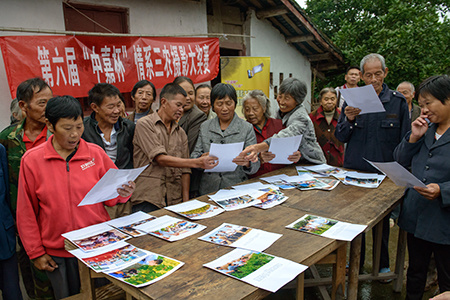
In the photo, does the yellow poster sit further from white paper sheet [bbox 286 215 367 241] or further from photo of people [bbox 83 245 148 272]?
photo of people [bbox 83 245 148 272]

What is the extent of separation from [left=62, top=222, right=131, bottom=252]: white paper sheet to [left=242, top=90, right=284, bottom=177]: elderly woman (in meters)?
1.52

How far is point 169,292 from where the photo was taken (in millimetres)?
1246

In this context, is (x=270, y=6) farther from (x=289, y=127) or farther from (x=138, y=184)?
(x=138, y=184)

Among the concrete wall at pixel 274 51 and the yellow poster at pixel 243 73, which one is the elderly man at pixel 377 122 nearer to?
the yellow poster at pixel 243 73

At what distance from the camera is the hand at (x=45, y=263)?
1841mm

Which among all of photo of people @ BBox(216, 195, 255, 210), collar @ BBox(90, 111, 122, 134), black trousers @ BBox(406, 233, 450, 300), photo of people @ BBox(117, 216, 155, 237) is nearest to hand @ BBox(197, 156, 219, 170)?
photo of people @ BBox(216, 195, 255, 210)

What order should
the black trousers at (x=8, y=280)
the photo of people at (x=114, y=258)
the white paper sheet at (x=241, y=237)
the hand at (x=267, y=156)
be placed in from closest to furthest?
the photo of people at (x=114, y=258)
the white paper sheet at (x=241, y=237)
the black trousers at (x=8, y=280)
the hand at (x=267, y=156)

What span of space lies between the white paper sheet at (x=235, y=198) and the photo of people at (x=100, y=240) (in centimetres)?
71

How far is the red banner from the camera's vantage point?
12.1 feet

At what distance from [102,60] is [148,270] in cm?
365

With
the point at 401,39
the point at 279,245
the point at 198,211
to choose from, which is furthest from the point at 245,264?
the point at 401,39

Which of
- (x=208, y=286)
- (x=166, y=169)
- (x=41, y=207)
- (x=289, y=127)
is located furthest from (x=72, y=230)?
(x=289, y=127)

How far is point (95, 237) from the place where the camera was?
1.73 metres

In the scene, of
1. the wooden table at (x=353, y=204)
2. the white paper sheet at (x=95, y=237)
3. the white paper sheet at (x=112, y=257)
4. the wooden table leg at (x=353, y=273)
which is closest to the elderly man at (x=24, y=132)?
the white paper sheet at (x=95, y=237)
